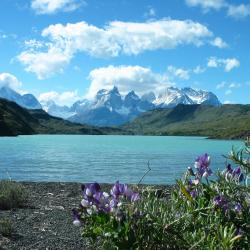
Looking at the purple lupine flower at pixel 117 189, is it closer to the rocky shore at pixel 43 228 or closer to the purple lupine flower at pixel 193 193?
the purple lupine flower at pixel 193 193

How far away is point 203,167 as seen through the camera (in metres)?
5.96

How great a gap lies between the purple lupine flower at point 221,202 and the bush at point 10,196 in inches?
477

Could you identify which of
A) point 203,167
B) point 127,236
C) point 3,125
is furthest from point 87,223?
point 3,125

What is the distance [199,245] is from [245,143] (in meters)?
1.66

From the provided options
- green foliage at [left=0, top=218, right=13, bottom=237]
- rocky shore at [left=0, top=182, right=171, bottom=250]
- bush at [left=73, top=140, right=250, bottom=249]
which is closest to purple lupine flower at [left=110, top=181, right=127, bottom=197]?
bush at [left=73, top=140, right=250, bottom=249]

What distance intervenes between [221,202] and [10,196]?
41.4 feet

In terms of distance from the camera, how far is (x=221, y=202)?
5668mm

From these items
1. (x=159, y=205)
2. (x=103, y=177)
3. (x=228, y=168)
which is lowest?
(x=103, y=177)

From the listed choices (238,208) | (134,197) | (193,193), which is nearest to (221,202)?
(238,208)

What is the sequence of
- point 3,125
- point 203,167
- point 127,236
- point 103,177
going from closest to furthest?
1. point 127,236
2. point 203,167
3. point 103,177
4. point 3,125

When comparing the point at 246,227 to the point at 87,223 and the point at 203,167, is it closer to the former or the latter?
the point at 203,167

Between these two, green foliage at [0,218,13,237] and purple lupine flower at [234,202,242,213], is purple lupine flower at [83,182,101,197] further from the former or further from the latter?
green foliage at [0,218,13,237]

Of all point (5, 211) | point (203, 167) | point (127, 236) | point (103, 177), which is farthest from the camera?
point (103, 177)

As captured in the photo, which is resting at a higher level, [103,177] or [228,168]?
[228,168]
